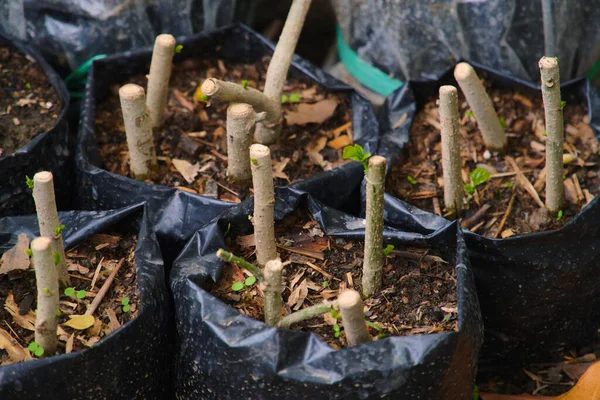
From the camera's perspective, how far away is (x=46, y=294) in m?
1.15

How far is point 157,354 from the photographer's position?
1.38 metres

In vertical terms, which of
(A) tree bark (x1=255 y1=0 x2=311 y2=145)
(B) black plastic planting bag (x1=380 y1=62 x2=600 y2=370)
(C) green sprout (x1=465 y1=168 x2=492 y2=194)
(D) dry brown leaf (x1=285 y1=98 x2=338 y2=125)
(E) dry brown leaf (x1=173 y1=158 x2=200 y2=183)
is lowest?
(B) black plastic planting bag (x1=380 y1=62 x2=600 y2=370)

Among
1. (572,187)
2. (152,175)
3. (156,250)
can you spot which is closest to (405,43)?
(572,187)

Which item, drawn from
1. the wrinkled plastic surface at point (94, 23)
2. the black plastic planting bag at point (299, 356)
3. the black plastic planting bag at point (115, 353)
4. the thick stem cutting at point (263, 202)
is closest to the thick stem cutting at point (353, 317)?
the black plastic planting bag at point (299, 356)

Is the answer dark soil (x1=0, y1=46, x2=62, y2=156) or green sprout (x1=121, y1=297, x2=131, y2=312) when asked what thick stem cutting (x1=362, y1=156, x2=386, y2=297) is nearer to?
green sprout (x1=121, y1=297, x2=131, y2=312)

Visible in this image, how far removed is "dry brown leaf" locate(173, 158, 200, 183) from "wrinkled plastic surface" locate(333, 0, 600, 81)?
687 mm

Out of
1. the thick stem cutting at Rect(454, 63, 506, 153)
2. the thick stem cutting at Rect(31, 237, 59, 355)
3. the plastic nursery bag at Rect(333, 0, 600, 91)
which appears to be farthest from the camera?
the plastic nursery bag at Rect(333, 0, 600, 91)

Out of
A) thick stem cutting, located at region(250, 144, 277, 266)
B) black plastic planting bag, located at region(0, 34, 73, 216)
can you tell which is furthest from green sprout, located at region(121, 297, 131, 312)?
black plastic planting bag, located at region(0, 34, 73, 216)

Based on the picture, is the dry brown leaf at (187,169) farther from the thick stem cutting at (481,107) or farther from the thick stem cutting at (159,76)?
the thick stem cutting at (481,107)

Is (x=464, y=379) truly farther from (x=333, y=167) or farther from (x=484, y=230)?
(x=333, y=167)

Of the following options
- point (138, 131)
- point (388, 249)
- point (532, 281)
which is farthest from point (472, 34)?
point (138, 131)

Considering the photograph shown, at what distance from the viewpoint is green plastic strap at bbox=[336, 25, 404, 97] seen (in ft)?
7.00

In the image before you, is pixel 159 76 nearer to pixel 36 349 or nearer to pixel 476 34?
pixel 36 349

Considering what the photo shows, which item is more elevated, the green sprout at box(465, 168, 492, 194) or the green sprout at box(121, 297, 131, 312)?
the green sprout at box(465, 168, 492, 194)
